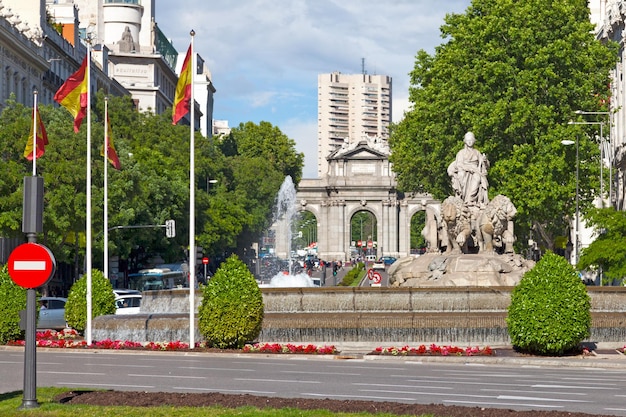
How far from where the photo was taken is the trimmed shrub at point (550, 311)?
1361 inches

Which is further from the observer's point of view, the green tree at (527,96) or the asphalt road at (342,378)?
the green tree at (527,96)

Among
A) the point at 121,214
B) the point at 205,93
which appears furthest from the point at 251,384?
the point at 205,93

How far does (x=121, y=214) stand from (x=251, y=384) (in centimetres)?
4853

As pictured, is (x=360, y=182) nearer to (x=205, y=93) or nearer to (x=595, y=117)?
(x=205, y=93)

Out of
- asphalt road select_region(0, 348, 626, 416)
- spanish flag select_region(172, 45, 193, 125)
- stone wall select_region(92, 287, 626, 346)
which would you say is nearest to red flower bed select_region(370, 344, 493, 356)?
asphalt road select_region(0, 348, 626, 416)

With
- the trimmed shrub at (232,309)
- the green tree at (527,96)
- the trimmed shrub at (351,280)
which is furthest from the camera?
the trimmed shrub at (351,280)

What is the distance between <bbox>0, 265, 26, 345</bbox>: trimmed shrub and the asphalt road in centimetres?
371

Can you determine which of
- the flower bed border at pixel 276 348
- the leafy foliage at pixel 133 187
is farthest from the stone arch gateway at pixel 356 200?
the flower bed border at pixel 276 348

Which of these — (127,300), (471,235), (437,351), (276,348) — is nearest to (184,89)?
(276,348)

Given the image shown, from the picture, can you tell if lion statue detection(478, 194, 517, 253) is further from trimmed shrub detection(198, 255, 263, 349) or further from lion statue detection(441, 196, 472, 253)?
Result: trimmed shrub detection(198, 255, 263, 349)

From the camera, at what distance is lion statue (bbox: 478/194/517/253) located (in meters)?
45.9

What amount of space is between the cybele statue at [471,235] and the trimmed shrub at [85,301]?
9916 mm

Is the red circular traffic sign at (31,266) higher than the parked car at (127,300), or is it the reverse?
the red circular traffic sign at (31,266)

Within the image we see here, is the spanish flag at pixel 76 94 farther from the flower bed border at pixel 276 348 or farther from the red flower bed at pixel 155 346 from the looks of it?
the flower bed border at pixel 276 348
